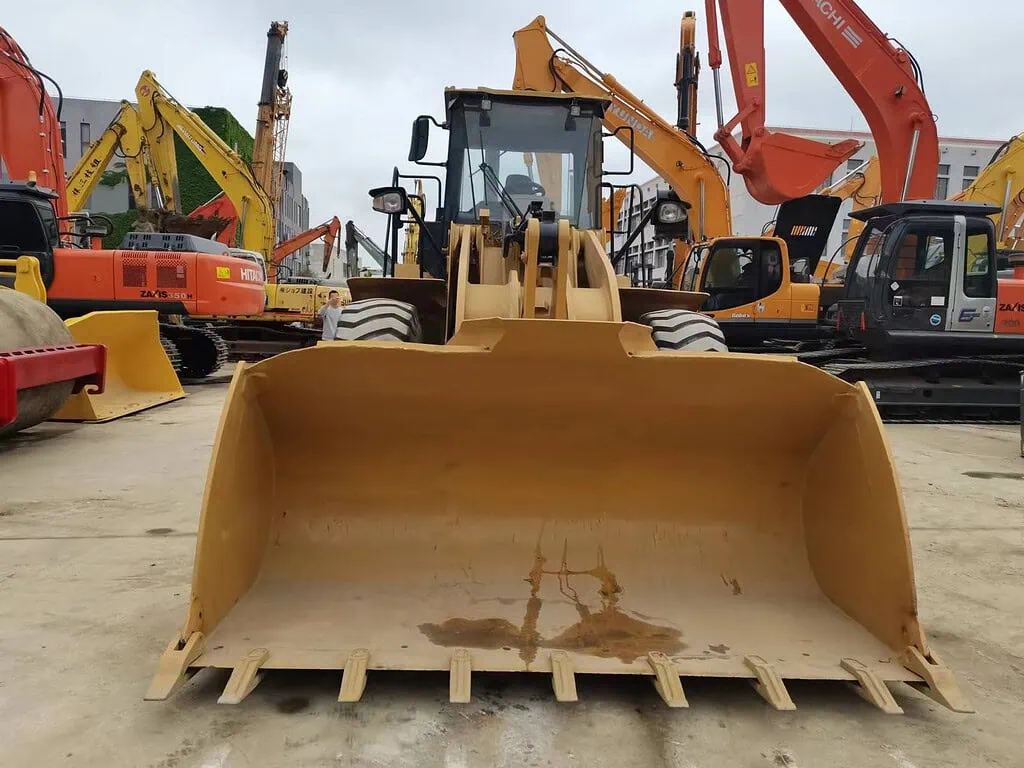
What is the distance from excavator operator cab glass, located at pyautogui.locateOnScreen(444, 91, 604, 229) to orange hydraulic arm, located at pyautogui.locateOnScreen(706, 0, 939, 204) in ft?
21.6

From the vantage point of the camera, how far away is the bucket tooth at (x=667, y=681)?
220cm

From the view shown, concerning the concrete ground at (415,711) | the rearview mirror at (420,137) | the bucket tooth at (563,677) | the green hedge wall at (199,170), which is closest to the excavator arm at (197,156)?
the rearview mirror at (420,137)

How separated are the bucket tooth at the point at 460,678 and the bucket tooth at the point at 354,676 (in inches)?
10.1

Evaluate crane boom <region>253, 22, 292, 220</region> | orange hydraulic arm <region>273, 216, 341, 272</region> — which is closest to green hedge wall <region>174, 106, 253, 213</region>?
orange hydraulic arm <region>273, 216, 341, 272</region>

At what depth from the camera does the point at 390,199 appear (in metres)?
4.71

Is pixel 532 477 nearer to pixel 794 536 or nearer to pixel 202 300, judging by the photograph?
pixel 794 536

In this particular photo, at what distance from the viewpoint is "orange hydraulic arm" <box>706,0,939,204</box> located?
9.95 meters

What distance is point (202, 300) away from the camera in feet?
33.0

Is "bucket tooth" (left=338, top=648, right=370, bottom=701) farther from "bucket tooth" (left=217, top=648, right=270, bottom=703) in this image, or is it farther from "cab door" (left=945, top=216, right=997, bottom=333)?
"cab door" (left=945, top=216, right=997, bottom=333)

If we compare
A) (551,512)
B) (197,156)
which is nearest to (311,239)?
(197,156)

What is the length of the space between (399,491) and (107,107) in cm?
4588

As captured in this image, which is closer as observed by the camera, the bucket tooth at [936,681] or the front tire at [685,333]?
the bucket tooth at [936,681]

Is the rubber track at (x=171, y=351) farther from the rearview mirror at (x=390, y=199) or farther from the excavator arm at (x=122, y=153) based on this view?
the rearview mirror at (x=390, y=199)

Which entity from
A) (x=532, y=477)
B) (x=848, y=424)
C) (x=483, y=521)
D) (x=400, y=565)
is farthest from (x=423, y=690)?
(x=848, y=424)
